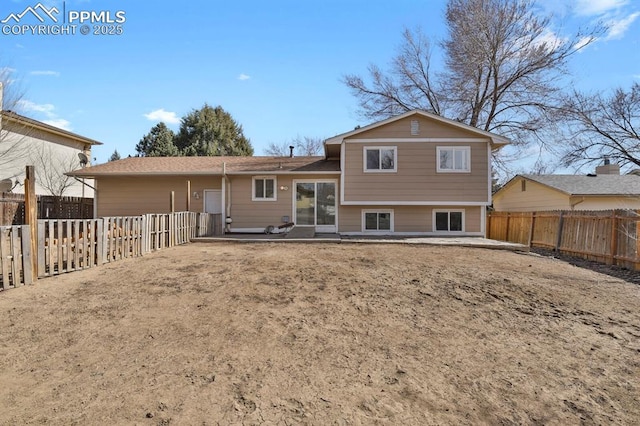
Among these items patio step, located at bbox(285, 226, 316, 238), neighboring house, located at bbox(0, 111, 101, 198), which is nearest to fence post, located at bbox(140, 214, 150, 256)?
patio step, located at bbox(285, 226, 316, 238)

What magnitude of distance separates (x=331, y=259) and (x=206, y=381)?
17.6ft

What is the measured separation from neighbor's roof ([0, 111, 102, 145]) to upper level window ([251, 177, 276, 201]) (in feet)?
34.3

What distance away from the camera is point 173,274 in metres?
6.54

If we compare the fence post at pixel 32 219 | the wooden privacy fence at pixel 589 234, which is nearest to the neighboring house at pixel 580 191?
the wooden privacy fence at pixel 589 234

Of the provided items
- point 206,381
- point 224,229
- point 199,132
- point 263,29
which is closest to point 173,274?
point 206,381

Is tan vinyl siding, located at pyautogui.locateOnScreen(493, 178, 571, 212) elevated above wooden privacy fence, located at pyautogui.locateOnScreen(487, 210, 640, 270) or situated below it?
above

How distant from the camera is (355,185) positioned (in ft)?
45.7

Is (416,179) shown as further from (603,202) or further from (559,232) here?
(603,202)

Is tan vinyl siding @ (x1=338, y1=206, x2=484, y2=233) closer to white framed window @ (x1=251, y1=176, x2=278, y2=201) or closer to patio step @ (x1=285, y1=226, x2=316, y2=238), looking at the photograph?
patio step @ (x1=285, y1=226, x2=316, y2=238)

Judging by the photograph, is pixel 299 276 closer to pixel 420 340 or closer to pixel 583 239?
pixel 420 340

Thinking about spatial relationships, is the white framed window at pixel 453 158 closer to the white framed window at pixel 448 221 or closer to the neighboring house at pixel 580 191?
the white framed window at pixel 448 221

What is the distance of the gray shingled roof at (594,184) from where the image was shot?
55.9ft

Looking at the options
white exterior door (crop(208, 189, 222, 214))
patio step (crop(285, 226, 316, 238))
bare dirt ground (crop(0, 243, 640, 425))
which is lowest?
bare dirt ground (crop(0, 243, 640, 425))

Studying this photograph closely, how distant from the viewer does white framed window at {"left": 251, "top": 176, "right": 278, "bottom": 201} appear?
1497 centimetres
